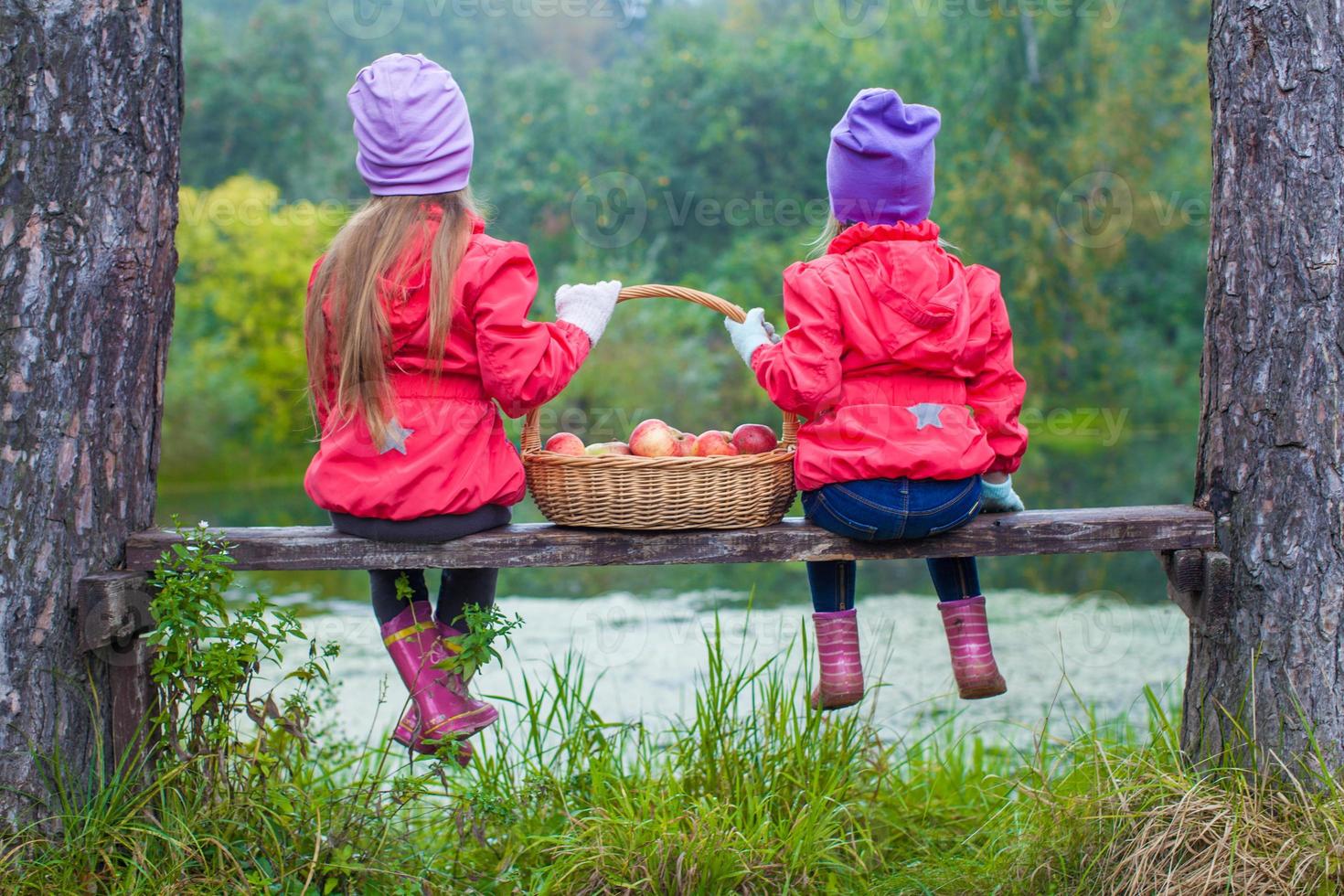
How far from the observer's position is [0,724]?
9.18ft

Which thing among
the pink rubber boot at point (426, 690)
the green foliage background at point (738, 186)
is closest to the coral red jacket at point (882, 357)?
the pink rubber boot at point (426, 690)

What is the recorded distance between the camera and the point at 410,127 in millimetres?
2879

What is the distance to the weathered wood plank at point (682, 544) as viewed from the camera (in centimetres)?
294

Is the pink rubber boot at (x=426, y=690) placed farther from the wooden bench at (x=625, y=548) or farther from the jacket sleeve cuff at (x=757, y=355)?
the jacket sleeve cuff at (x=757, y=355)

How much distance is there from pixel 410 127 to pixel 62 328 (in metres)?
0.86

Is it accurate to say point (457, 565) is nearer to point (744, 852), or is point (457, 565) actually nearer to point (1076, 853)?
point (744, 852)

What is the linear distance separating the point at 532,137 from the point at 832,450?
66.1 ft

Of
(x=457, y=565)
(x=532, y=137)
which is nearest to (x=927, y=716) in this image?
(x=457, y=565)

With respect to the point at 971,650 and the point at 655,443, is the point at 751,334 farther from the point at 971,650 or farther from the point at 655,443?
the point at 971,650
